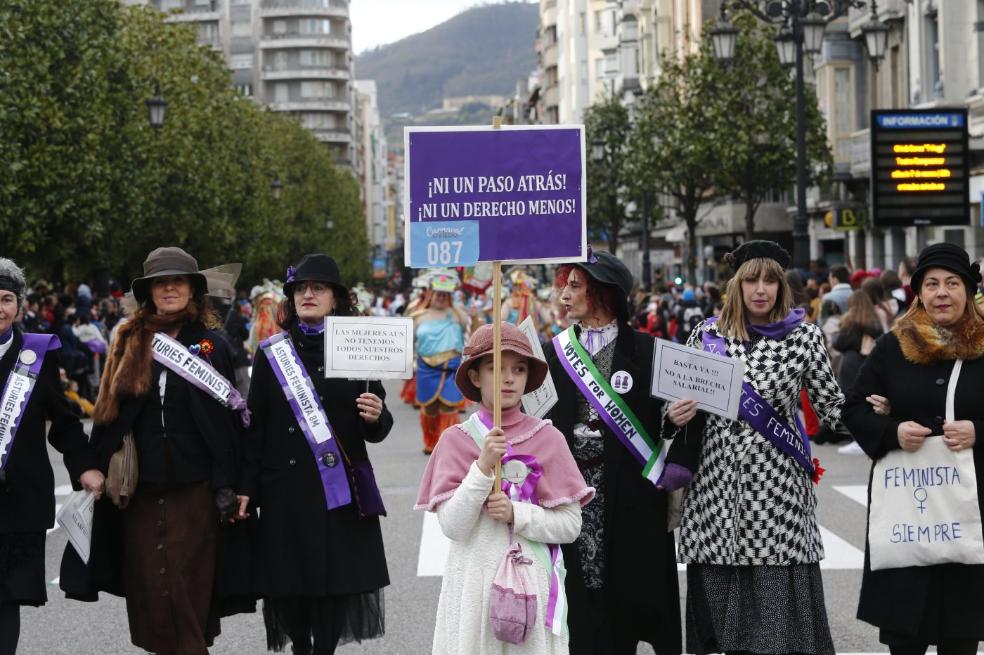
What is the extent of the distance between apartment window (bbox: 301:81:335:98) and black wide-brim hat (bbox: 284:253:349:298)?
137 meters

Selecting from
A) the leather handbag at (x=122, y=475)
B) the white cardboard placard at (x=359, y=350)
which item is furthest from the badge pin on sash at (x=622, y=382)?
the leather handbag at (x=122, y=475)

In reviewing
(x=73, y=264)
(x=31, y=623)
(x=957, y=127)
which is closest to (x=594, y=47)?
(x=73, y=264)

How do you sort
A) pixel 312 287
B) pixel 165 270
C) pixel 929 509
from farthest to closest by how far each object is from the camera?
pixel 312 287
pixel 165 270
pixel 929 509

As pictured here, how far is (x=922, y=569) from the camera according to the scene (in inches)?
250

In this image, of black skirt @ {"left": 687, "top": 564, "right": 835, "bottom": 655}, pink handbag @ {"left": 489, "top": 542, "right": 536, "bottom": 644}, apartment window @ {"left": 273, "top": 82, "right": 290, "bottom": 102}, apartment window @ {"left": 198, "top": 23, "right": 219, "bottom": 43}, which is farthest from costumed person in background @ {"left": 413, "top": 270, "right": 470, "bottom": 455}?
apartment window @ {"left": 273, "top": 82, "right": 290, "bottom": 102}

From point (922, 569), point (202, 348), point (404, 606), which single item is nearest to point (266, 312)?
point (404, 606)

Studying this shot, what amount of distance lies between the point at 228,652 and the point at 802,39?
16.0 meters

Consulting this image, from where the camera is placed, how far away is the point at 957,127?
18.9 meters

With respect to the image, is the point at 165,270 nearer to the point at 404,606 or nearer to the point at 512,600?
the point at 512,600

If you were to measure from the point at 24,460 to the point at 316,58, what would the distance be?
13777cm

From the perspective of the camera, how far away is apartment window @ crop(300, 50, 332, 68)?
14075cm

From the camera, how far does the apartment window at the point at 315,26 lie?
140m

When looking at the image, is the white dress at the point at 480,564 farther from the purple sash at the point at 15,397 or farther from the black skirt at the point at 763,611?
the purple sash at the point at 15,397

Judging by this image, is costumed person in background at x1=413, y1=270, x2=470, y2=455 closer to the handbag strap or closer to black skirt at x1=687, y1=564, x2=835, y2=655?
black skirt at x1=687, y1=564, x2=835, y2=655
